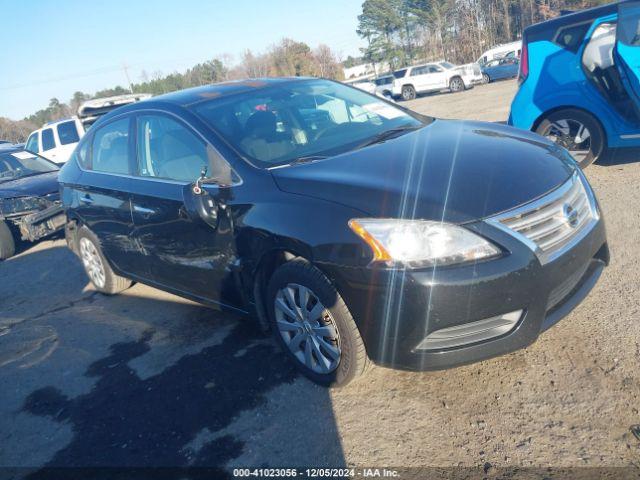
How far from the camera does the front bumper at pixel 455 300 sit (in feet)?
7.45

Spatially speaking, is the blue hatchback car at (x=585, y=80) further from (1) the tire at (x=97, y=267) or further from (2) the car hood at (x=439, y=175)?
(1) the tire at (x=97, y=267)

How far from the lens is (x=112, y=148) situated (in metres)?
4.28

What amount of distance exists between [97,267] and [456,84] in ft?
78.9

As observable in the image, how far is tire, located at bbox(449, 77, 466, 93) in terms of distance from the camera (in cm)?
2552

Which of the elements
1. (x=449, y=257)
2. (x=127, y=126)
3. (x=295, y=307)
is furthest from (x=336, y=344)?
(x=127, y=126)

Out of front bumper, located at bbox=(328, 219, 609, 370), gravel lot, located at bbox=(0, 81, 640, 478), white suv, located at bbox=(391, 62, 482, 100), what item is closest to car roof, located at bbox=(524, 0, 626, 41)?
gravel lot, located at bbox=(0, 81, 640, 478)

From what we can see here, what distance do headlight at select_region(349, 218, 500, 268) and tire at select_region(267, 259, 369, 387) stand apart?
38cm

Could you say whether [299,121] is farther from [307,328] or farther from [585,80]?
[585,80]

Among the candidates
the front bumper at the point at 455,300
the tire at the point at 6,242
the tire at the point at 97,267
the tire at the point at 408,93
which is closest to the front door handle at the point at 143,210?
the tire at the point at 97,267

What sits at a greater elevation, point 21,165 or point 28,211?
point 21,165

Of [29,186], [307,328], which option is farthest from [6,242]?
[307,328]

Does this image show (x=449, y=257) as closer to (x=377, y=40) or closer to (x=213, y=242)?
(x=213, y=242)

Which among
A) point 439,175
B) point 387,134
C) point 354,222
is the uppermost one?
point 387,134

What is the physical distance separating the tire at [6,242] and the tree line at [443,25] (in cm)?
4156
